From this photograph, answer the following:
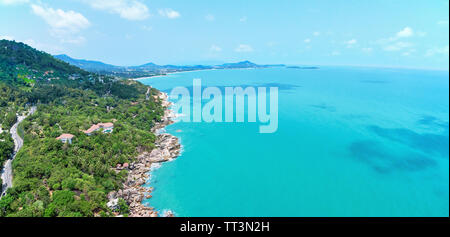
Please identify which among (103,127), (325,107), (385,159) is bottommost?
(385,159)

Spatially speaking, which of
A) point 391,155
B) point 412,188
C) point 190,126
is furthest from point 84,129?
point 391,155

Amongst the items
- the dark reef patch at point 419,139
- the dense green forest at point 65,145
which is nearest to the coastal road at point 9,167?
the dense green forest at point 65,145

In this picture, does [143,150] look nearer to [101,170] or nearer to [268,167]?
[101,170]

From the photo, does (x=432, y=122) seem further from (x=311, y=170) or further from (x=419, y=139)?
(x=311, y=170)

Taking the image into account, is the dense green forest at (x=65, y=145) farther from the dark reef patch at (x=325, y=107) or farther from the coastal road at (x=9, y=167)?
the dark reef patch at (x=325, y=107)

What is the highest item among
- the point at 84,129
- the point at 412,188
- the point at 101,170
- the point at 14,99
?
the point at 14,99

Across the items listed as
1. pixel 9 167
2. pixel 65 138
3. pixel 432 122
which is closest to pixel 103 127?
pixel 65 138

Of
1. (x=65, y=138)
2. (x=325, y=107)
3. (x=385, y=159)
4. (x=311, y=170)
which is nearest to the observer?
(x=65, y=138)
